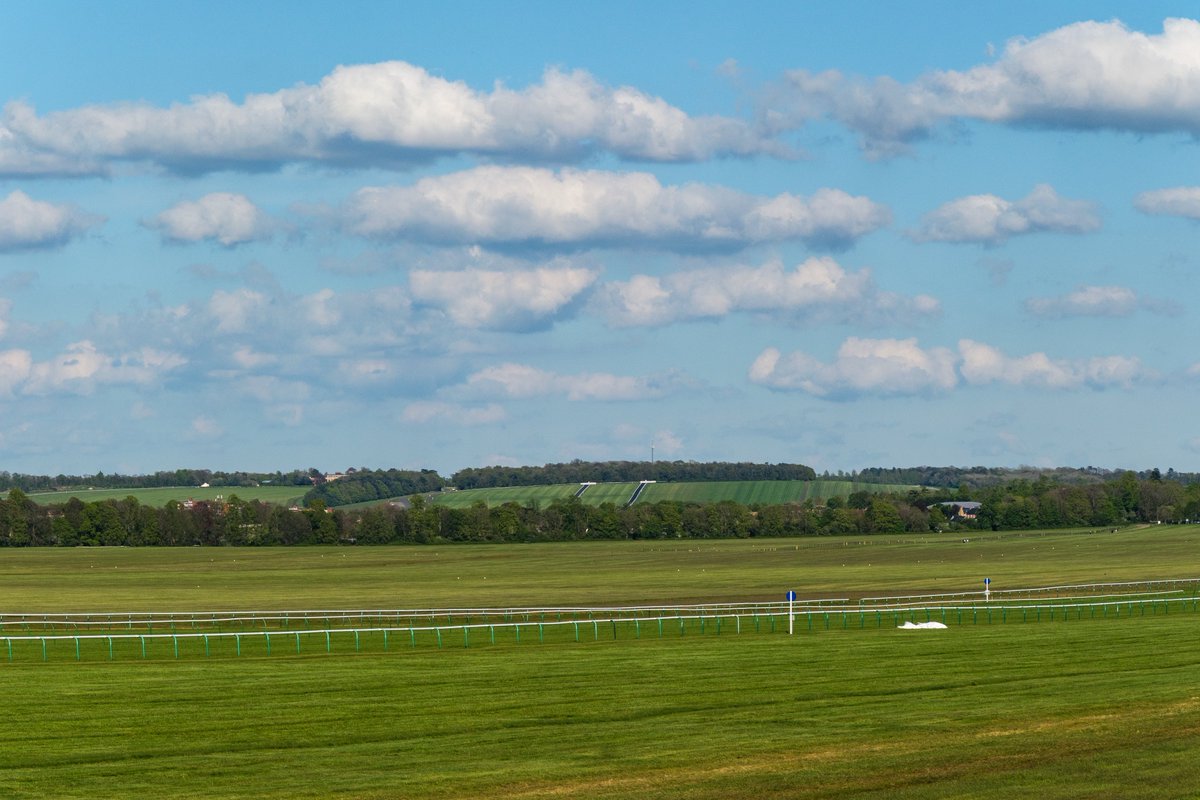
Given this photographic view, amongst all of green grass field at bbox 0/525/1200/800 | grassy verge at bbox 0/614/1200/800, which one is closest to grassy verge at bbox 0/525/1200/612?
green grass field at bbox 0/525/1200/800

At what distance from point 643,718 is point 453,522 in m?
155

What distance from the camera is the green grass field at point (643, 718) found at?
2419 cm

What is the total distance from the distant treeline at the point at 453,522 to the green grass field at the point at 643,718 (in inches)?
4959

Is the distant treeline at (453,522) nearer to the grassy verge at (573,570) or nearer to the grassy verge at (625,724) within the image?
the grassy verge at (573,570)

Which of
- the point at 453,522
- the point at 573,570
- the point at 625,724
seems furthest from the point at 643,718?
the point at 453,522

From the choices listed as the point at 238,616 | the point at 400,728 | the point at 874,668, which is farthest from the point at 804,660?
the point at 238,616

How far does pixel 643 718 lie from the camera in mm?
31844

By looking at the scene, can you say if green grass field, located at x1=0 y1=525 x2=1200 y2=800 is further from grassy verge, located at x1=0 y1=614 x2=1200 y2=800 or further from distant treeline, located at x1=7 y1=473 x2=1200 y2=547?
distant treeline, located at x1=7 y1=473 x2=1200 y2=547

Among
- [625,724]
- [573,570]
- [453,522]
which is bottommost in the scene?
[573,570]

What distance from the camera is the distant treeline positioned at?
587 feet

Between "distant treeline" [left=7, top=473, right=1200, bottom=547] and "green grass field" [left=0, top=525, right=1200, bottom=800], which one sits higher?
"distant treeline" [left=7, top=473, right=1200, bottom=547]

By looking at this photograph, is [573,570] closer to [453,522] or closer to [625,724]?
[453,522]

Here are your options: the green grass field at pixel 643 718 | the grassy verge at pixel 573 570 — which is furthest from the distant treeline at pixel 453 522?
the green grass field at pixel 643 718

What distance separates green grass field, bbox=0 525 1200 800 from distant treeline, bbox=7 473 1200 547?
413 feet
